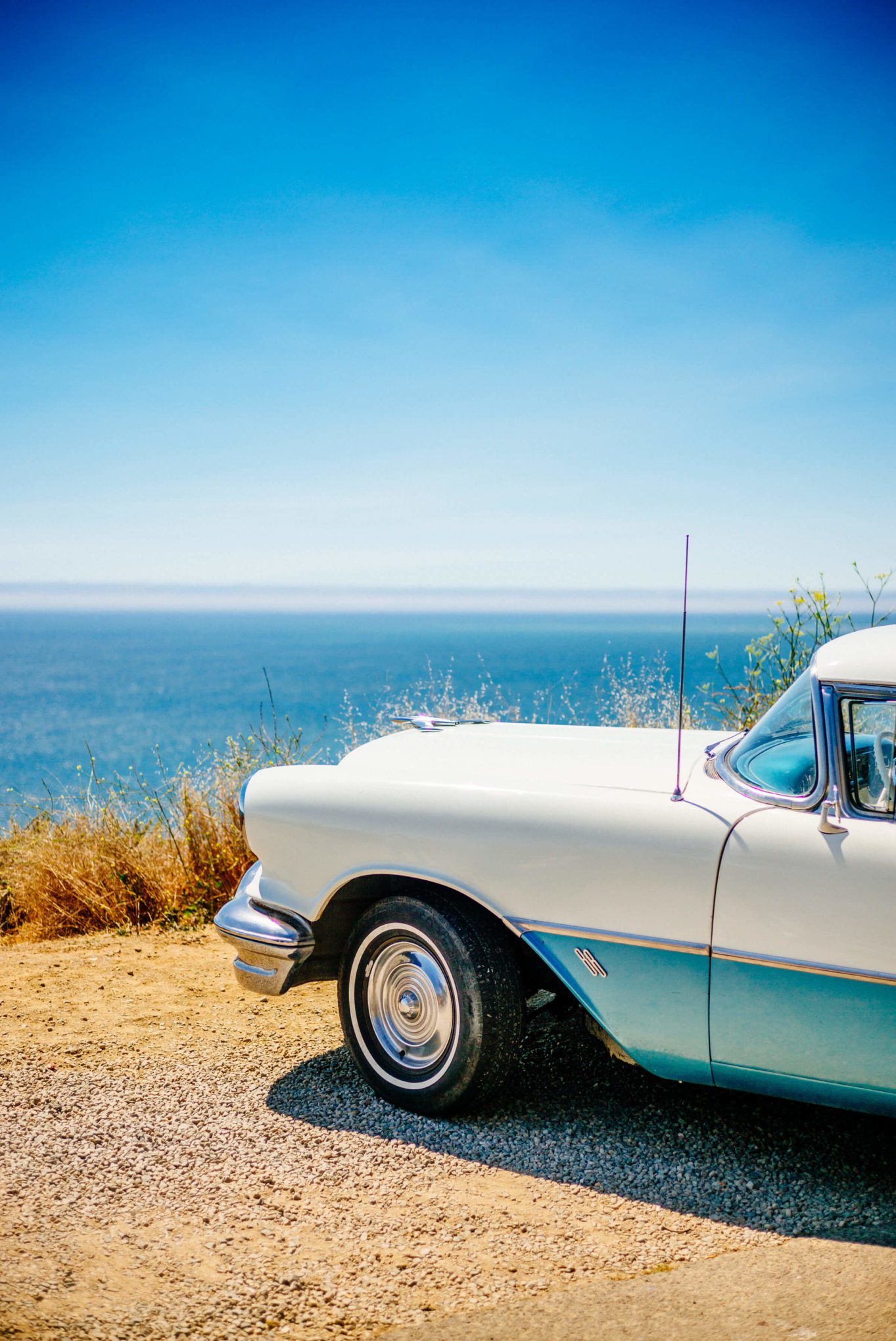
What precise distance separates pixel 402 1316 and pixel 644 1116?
1341 mm

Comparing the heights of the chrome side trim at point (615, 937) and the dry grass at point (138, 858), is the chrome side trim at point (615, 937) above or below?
above

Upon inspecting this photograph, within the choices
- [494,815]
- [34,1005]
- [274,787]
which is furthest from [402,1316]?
[34,1005]

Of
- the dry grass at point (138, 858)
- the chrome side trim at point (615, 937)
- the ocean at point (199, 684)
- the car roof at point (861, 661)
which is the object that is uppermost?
the car roof at point (861, 661)

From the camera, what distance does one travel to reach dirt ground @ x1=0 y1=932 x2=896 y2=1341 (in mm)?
2670

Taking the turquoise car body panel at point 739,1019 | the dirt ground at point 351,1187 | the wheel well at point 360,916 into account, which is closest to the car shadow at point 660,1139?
the dirt ground at point 351,1187

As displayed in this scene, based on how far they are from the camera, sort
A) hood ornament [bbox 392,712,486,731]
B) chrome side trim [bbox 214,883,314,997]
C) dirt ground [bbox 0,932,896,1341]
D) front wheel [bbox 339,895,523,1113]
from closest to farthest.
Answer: dirt ground [bbox 0,932,896,1341] < front wheel [bbox 339,895,523,1113] < chrome side trim [bbox 214,883,314,997] < hood ornament [bbox 392,712,486,731]

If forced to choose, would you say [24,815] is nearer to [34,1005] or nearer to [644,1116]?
[34,1005]

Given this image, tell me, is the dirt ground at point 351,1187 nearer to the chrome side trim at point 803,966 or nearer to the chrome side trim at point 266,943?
the chrome side trim at point 266,943

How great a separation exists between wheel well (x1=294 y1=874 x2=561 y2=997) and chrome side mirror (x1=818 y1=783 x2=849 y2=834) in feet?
3.70

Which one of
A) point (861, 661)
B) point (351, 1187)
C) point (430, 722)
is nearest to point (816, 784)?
point (861, 661)

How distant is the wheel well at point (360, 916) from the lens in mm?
3586

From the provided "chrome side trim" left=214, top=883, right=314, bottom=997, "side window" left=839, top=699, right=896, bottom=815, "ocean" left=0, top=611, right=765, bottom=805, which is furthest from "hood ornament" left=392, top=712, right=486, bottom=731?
"ocean" left=0, top=611, right=765, bottom=805

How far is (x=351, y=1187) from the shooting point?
3207 mm

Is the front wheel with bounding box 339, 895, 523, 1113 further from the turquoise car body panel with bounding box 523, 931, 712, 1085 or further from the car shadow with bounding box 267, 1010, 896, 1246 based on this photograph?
the turquoise car body panel with bounding box 523, 931, 712, 1085
